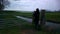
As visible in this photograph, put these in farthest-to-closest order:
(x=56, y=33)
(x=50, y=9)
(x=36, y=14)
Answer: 1. (x=50, y=9)
2. (x=36, y=14)
3. (x=56, y=33)

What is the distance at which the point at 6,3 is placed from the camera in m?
23.2

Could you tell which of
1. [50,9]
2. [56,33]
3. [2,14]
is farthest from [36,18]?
[2,14]

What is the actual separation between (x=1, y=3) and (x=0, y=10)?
1014mm

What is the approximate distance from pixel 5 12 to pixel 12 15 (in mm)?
2869

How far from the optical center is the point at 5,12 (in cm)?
2209

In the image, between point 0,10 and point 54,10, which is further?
point 0,10

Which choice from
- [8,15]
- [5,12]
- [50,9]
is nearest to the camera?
[50,9]

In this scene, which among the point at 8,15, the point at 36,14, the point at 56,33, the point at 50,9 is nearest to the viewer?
the point at 56,33

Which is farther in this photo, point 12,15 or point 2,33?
point 12,15

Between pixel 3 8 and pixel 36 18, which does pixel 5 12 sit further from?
pixel 36 18

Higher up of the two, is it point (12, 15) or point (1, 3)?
point (1, 3)

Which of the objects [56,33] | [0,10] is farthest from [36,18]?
[0,10]

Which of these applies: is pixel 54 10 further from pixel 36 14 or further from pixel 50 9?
→ pixel 36 14

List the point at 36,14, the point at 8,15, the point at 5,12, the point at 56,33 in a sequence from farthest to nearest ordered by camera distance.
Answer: the point at 8,15 < the point at 5,12 < the point at 36,14 < the point at 56,33
